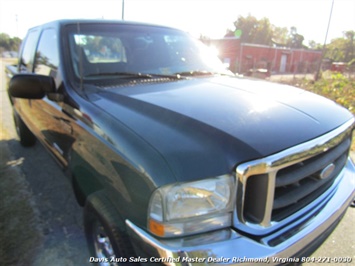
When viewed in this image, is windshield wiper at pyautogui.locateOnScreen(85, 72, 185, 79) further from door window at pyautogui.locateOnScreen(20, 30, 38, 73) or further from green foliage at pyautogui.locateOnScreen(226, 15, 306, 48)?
green foliage at pyautogui.locateOnScreen(226, 15, 306, 48)

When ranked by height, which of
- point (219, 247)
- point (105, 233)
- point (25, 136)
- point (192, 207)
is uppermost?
point (192, 207)

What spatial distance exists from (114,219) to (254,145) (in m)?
0.86

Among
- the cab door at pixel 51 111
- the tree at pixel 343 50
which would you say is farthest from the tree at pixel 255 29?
the cab door at pixel 51 111

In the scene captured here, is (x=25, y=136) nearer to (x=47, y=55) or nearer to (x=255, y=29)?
(x=47, y=55)

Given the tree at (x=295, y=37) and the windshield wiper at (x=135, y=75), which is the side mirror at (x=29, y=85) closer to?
the windshield wiper at (x=135, y=75)

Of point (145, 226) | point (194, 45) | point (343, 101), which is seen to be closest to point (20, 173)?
point (194, 45)

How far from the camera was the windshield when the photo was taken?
2496 millimetres

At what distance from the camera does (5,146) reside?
16.0 feet

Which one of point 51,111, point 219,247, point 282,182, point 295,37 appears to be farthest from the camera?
point 295,37

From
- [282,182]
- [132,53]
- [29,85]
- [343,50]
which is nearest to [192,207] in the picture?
[282,182]

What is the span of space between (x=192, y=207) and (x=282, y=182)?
49 cm

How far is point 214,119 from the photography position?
63.7 inches

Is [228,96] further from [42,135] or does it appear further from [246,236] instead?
[42,135]

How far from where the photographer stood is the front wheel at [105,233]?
157cm
